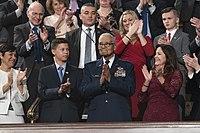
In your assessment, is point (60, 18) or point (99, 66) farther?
point (60, 18)

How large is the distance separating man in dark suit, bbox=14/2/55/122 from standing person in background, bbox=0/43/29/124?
0.43 ft

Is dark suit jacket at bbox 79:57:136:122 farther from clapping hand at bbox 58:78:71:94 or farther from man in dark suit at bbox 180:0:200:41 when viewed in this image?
man in dark suit at bbox 180:0:200:41

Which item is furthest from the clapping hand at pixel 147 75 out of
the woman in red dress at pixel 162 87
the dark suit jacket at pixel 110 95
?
the dark suit jacket at pixel 110 95

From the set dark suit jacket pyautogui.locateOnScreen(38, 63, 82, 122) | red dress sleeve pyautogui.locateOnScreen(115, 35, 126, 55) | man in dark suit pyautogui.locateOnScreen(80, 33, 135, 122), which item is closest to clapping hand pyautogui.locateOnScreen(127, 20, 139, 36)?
red dress sleeve pyautogui.locateOnScreen(115, 35, 126, 55)

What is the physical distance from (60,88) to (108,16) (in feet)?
3.17

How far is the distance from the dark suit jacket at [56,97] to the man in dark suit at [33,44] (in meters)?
0.18

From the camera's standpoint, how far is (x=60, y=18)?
6.15 m

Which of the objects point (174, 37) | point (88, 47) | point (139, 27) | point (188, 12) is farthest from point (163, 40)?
point (88, 47)

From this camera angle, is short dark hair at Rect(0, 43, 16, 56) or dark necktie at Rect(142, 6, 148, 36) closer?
short dark hair at Rect(0, 43, 16, 56)

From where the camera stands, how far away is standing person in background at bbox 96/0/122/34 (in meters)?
6.04

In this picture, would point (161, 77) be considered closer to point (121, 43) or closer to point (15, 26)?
point (121, 43)

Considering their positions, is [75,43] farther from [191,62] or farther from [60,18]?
[191,62]

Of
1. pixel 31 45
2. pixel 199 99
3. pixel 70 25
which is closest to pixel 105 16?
pixel 70 25

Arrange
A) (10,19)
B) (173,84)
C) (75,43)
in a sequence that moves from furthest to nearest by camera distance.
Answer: (10,19) → (75,43) → (173,84)
